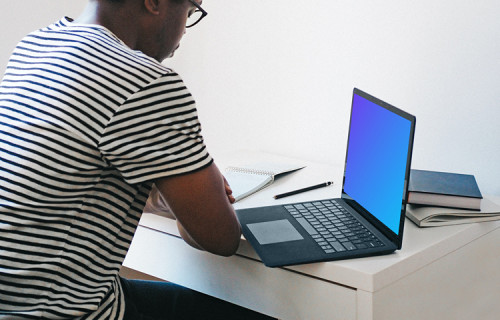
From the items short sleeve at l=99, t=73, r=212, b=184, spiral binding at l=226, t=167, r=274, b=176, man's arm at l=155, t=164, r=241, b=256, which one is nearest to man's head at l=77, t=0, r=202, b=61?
short sleeve at l=99, t=73, r=212, b=184

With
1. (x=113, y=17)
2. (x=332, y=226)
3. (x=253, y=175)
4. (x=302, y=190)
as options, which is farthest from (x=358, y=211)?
(x=113, y=17)

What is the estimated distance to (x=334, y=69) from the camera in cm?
163

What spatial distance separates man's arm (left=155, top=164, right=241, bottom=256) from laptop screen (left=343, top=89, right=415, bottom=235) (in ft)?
0.91

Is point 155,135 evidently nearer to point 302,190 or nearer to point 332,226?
point 332,226

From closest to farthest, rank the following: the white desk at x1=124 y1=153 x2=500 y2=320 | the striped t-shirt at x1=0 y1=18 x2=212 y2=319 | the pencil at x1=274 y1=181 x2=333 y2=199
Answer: the striped t-shirt at x1=0 y1=18 x2=212 y2=319, the white desk at x1=124 y1=153 x2=500 y2=320, the pencil at x1=274 y1=181 x2=333 y2=199

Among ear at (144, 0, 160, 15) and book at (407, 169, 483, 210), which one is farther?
book at (407, 169, 483, 210)

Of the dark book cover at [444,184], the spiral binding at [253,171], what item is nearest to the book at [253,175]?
the spiral binding at [253,171]

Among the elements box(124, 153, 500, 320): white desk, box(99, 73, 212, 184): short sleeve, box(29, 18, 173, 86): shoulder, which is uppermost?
box(29, 18, 173, 86): shoulder

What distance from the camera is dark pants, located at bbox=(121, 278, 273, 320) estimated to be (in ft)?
3.70

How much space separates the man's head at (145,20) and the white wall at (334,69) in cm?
63

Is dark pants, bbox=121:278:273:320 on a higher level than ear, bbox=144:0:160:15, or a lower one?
lower

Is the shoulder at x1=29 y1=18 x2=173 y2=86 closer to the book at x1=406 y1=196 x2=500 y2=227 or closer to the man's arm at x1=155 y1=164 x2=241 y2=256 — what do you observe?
the man's arm at x1=155 y1=164 x2=241 y2=256

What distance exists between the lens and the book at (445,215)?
3.70 feet

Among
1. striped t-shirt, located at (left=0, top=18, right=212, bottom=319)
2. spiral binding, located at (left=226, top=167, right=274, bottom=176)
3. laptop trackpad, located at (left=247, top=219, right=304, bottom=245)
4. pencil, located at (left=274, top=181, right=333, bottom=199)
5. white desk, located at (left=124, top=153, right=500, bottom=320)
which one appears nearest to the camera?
striped t-shirt, located at (left=0, top=18, right=212, bottom=319)
